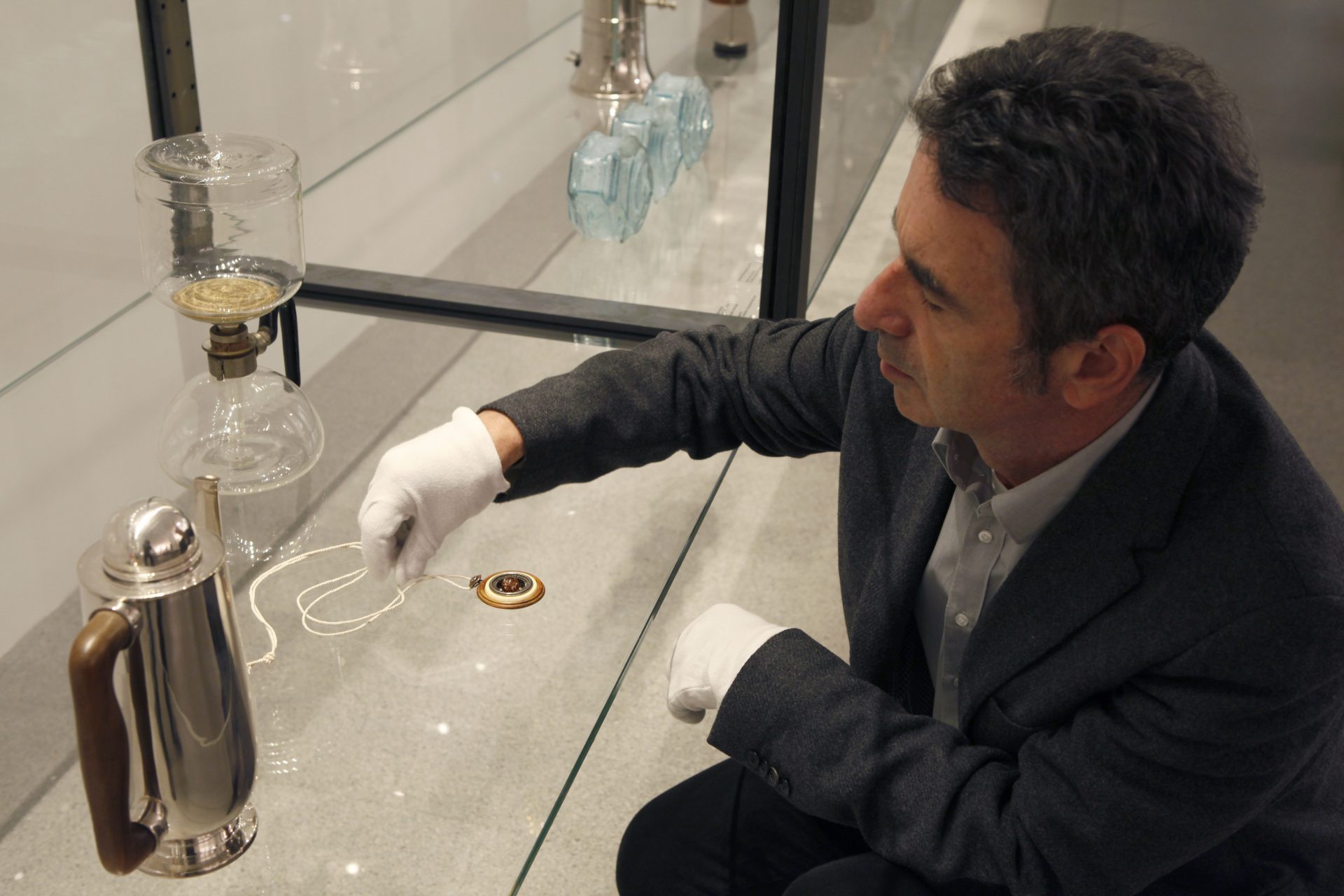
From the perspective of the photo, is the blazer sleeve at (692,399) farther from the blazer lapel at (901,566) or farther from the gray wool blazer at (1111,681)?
the blazer lapel at (901,566)

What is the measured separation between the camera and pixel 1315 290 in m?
2.36

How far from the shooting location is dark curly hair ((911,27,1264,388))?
0.84 metres

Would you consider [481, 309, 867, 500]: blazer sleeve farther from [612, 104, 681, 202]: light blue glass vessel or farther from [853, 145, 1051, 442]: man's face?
[612, 104, 681, 202]: light blue glass vessel

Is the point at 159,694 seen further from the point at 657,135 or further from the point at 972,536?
the point at 657,135

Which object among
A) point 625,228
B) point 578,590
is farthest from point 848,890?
point 625,228

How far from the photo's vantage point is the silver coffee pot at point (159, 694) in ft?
2.41

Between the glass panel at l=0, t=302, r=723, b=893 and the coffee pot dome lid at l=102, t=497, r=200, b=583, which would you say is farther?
the glass panel at l=0, t=302, r=723, b=893

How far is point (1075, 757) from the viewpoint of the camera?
957 millimetres

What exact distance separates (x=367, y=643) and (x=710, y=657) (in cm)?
30

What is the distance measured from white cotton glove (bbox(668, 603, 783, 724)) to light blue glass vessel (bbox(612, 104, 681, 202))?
Result: 3.58ft

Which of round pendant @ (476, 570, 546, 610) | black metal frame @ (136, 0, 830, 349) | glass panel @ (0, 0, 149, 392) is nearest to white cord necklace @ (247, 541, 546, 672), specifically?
round pendant @ (476, 570, 546, 610)

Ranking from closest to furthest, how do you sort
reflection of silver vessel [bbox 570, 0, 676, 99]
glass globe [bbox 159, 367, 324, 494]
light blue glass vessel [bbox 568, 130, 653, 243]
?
glass globe [bbox 159, 367, 324, 494] < light blue glass vessel [bbox 568, 130, 653, 243] < reflection of silver vessel [bbox 570, 0, 676, 99]

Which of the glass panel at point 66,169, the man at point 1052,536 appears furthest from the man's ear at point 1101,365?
the glass panel at point 66,169

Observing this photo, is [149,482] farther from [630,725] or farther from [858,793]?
[858,793]
